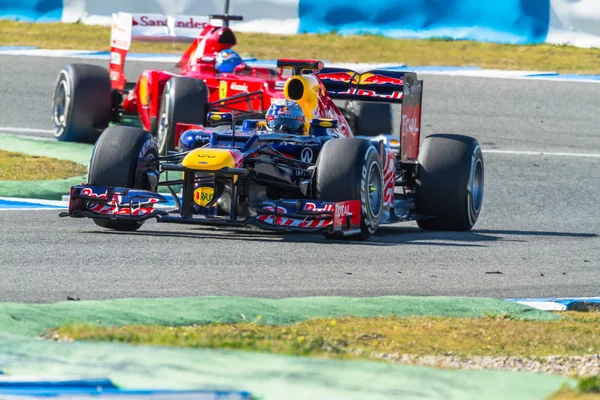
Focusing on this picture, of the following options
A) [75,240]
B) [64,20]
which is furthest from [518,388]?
[64,20]

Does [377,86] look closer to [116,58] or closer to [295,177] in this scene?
[295,177]

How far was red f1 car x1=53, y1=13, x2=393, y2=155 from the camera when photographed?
1431 centimetres

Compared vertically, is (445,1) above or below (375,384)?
above

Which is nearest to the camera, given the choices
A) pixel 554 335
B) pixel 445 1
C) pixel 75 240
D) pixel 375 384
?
pixel 375 384

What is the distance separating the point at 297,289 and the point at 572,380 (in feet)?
8.80

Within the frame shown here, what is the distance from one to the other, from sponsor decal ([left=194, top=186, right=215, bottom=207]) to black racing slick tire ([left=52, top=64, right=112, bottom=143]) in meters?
5.61

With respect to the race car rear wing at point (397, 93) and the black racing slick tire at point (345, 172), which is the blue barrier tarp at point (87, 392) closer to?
the black racing slick tire at point (345, 172)

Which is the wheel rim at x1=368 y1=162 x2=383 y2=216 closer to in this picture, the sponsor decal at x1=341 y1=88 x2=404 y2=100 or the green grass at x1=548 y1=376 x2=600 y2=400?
the sponsor decal at x1=341 y1=88 x2=404 y2=100

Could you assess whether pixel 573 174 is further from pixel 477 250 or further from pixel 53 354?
pixel 53 354

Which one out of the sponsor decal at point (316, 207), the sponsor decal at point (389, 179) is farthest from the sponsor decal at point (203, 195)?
the sponsor decal at point (389, 179)

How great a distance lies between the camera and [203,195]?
9.52 m

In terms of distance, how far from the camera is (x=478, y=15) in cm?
2055

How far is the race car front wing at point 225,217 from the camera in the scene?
9188mm

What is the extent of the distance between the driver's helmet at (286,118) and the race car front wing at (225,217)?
47.9 inches
